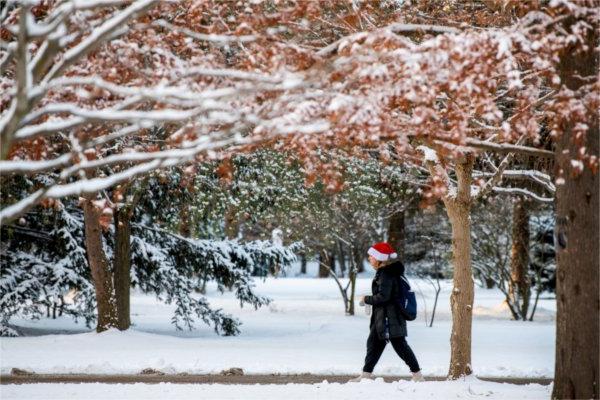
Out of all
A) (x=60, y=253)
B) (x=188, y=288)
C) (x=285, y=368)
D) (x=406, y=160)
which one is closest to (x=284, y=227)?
(x=188, y=288)

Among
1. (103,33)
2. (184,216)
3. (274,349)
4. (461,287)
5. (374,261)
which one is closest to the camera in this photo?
(103,33)

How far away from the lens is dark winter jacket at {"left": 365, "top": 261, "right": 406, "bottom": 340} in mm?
9836

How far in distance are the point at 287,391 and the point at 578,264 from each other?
3573mm

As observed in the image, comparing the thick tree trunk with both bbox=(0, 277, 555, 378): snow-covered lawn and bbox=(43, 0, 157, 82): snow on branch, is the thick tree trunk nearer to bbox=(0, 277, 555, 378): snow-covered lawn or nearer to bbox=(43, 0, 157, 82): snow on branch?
bbox=(0, 277, 555, 378): snow-covered lawn

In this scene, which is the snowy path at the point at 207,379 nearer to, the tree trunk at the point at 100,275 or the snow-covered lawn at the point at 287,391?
the snow-covered lawn at the point at 287,391

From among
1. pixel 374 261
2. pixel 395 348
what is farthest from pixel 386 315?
pixel 374 261

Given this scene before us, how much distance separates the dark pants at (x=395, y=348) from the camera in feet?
32.2

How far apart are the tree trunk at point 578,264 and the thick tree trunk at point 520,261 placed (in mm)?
16493

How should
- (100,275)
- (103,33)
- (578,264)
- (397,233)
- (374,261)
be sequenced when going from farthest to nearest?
(397,233)
(100,275)
(374,261)
(578,264)
(103,33)

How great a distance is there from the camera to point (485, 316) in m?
25.4

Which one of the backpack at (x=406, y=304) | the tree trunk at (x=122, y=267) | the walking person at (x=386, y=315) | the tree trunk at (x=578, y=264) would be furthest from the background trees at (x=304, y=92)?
the tree trunk at (x=122, y=267)

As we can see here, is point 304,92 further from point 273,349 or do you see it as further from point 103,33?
point 273,349

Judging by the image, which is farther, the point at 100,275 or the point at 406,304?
the point at 100,275

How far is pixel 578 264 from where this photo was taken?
7.10 meters
